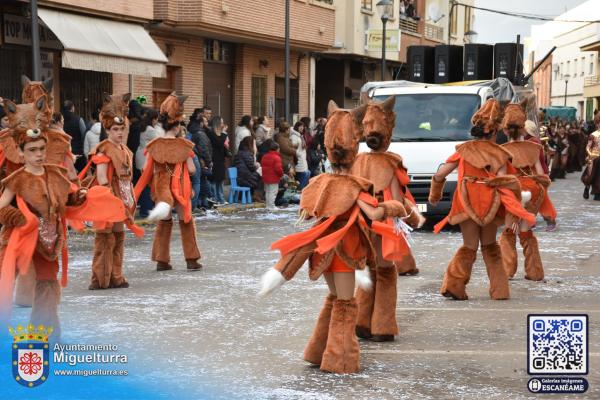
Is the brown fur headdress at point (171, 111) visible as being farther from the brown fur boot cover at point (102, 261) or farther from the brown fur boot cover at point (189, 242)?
the brown fur boot cover at point (102, 261)

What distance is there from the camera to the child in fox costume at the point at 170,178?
466 inches

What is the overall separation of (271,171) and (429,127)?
4240 millimetres

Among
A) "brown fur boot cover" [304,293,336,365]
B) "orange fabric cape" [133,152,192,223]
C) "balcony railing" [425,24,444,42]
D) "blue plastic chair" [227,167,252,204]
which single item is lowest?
"blue plastic chair" [227,167,252,204]

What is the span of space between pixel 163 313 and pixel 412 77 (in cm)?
1545

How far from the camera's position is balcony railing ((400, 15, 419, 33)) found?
4095cm

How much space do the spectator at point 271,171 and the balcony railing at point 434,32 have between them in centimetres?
2499

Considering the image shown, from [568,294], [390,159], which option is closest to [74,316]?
[390,159]

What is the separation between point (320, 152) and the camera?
2611 centimetres

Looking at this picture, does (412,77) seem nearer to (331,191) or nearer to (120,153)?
(120,153)

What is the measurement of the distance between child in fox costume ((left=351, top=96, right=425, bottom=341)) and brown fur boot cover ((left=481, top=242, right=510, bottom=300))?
128 cm

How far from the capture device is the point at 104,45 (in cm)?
2038

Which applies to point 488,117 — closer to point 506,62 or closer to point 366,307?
point 366,307

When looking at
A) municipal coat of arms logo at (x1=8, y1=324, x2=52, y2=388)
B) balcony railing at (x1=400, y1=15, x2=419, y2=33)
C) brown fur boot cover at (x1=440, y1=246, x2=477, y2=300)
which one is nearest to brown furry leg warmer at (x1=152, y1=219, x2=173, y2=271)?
brown fur boot cover at (x1=440, y1=246, x2=477, y2=300)

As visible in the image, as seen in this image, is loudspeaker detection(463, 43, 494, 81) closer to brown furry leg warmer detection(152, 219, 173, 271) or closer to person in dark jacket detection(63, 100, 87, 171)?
person in dark jacket detection(63, 100, 87, 171)
